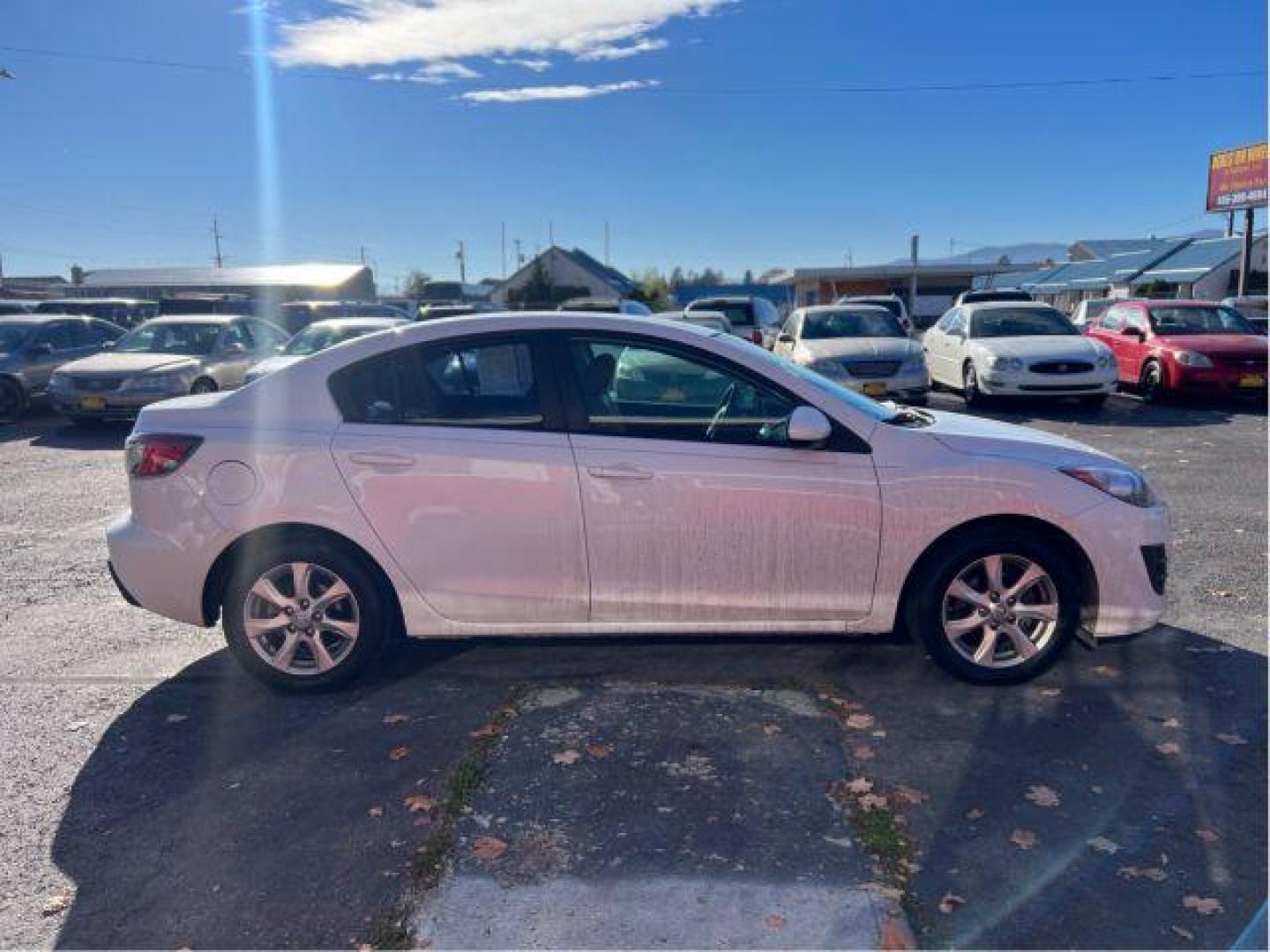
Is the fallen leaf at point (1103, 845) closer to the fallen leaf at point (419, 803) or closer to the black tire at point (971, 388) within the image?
the fallen leaf at point (419, 803)

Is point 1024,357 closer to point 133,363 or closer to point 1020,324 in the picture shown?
point 1020,324

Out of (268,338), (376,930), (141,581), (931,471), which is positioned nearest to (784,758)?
(931,471)

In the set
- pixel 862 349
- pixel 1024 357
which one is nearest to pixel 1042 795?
pixel 862 349

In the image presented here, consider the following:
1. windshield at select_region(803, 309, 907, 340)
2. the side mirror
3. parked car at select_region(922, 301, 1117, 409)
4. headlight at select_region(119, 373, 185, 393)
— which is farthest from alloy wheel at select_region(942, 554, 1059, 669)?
headlight at select_region(119, 373, 185, 393)

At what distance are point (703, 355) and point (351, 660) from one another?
2084 millimetres

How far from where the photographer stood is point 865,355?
1313 cm

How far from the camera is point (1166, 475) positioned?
9125mm

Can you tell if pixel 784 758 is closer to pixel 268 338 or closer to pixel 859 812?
pixel 859 812

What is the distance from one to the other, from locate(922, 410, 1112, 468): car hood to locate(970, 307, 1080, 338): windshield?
1079 centimetres

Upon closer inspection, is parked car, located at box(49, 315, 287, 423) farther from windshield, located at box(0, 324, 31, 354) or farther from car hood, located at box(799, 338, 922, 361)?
car hood, located at box(799, 338, 922, 361)

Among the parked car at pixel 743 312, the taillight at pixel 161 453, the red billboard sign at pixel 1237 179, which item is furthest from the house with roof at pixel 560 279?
the taillight at pixel 161 453

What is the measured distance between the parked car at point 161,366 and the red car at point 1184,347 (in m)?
13.8

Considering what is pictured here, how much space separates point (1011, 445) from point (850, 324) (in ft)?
35.8

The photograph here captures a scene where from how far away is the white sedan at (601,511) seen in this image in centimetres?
404
